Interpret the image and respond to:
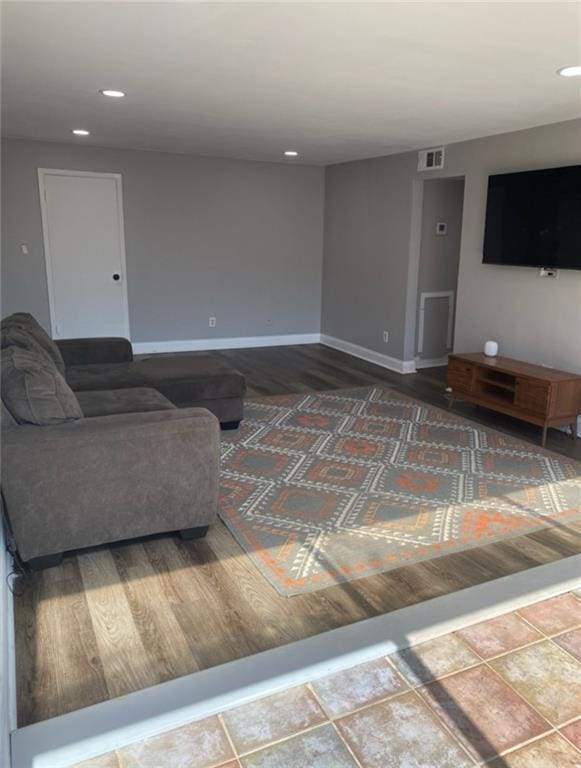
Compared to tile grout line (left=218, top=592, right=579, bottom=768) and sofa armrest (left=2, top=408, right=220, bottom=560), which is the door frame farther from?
tile grout line (left=218, top=592, right=579, bottom=768)

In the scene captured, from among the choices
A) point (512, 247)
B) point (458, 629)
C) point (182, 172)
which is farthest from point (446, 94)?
point (182, 172)

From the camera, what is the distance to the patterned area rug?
108 inches

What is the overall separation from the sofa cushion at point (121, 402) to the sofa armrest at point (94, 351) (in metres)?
1.16

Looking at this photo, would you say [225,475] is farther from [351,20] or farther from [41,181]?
[41,181]

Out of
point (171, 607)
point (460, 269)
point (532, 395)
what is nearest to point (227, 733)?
point (171, 607)

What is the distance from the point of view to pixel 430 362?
21.9 ft

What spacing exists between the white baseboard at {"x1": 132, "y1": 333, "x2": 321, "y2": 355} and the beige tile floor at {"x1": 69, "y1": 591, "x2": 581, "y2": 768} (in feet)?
18.3

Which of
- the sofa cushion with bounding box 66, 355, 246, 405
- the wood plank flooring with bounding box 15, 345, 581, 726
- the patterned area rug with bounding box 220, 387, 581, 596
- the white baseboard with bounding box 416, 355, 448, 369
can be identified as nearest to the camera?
the wood plank flooring with bounding box 15, 345, 581, 726

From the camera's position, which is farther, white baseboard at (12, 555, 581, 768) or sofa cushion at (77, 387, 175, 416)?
sofa cushion at (77, 387, 175, 416)

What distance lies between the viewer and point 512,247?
189 inches

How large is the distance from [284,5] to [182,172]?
4.72 m

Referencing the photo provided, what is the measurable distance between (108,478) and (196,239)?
494 centimetres

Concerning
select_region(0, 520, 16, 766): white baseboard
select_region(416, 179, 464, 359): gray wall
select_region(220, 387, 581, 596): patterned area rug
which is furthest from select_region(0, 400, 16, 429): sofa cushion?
select_region(416, 179, 464, 359): gray wall

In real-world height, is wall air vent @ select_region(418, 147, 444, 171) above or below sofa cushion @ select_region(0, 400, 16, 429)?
above
